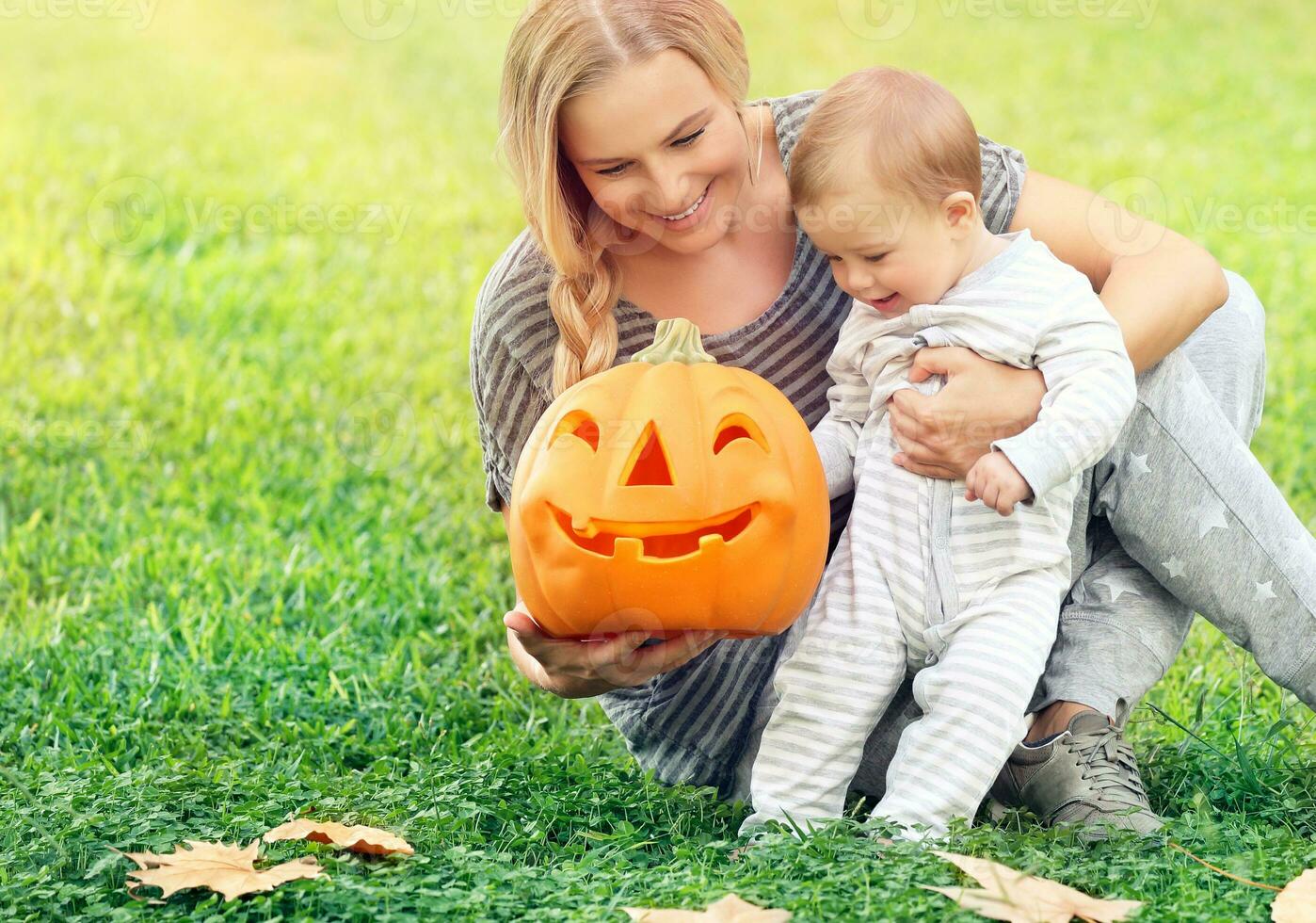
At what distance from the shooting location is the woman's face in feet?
8.30

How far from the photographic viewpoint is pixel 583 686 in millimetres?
2535

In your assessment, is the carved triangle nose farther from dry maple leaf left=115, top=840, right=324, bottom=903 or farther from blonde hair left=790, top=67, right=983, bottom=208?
dry maple leaf left=115, top=840, right=324, bottom=903

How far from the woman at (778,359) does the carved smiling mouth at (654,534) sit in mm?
201

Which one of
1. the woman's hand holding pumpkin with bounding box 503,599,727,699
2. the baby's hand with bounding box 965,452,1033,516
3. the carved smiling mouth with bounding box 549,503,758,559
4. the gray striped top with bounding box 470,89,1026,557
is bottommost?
the woman's hand holding pumpkin with bounding box 503,599,727,699

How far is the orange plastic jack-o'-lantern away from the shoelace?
1.92 ft

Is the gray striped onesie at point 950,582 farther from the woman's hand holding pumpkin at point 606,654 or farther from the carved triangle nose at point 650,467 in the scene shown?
the carved triangle nose at point 650,467

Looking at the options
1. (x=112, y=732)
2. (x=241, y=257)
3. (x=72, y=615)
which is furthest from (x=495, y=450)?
(x=241, y=257)

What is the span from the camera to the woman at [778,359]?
252cm

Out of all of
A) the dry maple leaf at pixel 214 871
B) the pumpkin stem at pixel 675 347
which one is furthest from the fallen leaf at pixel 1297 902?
the dry maple leaf at pixel 214 871

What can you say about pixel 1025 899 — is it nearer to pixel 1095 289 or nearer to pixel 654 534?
pixel 654 534

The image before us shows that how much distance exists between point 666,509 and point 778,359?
754 millimetres

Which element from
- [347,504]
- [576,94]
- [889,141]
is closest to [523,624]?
[576,94]

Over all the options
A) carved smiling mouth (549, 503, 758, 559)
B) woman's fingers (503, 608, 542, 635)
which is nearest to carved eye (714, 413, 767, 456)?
carved smiling mouth (549, 503, 758, 559)

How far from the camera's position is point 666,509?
7.25 ft
